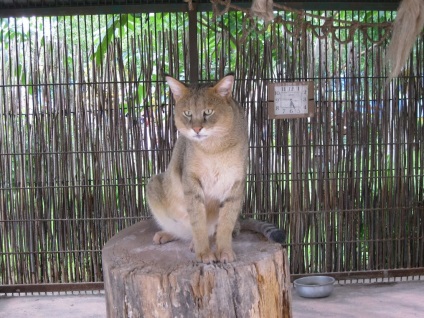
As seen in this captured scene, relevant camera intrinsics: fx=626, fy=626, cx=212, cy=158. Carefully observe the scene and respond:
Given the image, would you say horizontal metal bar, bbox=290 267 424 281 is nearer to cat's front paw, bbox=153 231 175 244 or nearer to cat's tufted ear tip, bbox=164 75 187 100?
cat's front paw, bbox=153 231 175 244

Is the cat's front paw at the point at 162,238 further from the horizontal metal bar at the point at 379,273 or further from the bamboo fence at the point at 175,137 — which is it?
the horizontal metal bar at the point at 379,273

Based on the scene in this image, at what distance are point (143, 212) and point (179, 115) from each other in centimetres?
267

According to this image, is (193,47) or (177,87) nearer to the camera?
(177,87)

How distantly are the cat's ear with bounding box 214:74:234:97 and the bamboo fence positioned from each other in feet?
7.52

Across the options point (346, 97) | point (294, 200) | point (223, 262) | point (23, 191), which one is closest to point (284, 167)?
point (294, 200)

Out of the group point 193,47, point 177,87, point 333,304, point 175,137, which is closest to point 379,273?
point 333,304

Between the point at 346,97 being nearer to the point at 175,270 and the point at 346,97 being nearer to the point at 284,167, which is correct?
the point at 284,167

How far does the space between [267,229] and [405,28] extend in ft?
5.16

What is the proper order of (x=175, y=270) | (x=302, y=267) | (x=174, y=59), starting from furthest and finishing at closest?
(x=302, y=267) < (x=174, y=59) < (x=175, y=270)

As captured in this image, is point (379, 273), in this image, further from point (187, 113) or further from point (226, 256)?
point (187, 113)

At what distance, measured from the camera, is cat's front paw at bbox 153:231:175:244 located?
375cm

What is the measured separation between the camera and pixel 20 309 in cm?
582

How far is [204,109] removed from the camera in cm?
339

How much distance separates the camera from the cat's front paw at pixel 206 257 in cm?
325
